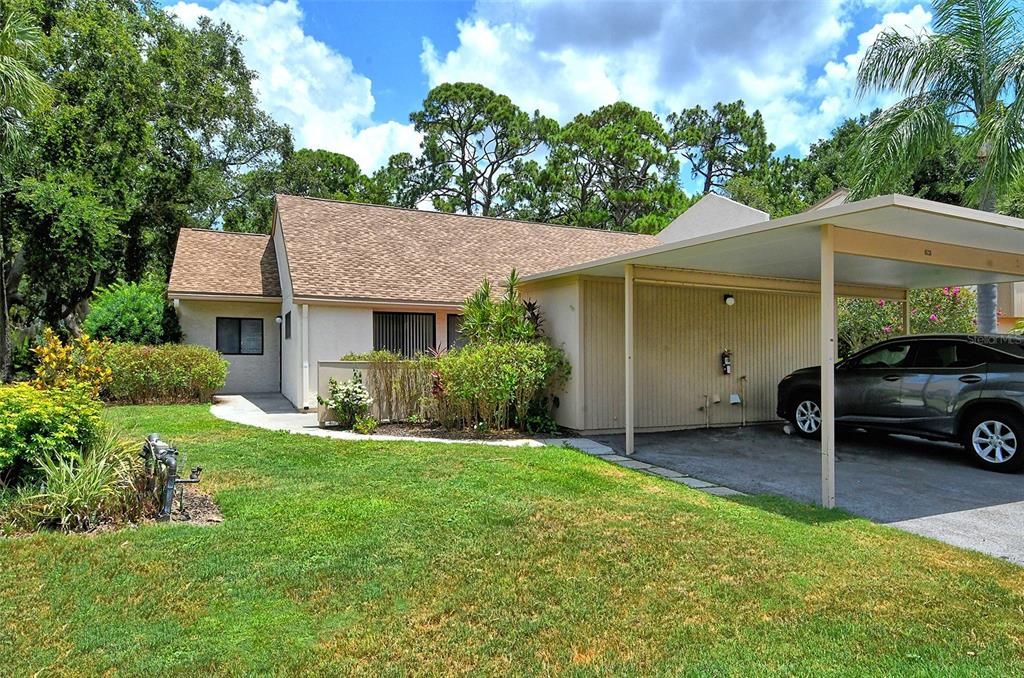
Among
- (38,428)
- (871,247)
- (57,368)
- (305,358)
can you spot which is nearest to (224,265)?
(305,358)

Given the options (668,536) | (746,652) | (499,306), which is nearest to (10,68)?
(499,306)

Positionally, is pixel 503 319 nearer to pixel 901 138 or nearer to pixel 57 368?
pixel 57 368

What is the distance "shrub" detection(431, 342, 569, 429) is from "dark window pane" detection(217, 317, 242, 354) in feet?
30.9

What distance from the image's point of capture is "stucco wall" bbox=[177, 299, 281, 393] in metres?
16.3

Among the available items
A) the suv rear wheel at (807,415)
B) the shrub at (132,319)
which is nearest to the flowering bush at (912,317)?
the suv rear wheel at (807,415)

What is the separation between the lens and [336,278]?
1352 centimetres

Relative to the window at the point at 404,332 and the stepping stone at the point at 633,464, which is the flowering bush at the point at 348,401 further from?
the stepping stone at the point at 633,464

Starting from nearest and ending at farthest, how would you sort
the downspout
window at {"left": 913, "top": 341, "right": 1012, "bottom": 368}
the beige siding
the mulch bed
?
window at {"left": 913, "top": 341, "right": 1012, "bottom": 368} < the mulch bed < the beige siding < the downspout

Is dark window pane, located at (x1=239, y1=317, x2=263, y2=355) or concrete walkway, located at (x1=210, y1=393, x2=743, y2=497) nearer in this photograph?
concrete walkway, located at (x1=210, y1=393, x2=743, y2=497)

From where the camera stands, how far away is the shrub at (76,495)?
4.69 m

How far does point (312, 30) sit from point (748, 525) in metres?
16.7

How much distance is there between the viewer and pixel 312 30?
15953 millimetres

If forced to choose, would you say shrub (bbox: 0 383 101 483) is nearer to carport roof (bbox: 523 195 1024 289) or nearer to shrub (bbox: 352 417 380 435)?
shrub (bbox: 352 417 380 435)

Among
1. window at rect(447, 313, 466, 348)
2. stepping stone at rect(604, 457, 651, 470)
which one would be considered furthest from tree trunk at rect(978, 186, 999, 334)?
window at rect(447, 313, 466, 348)
